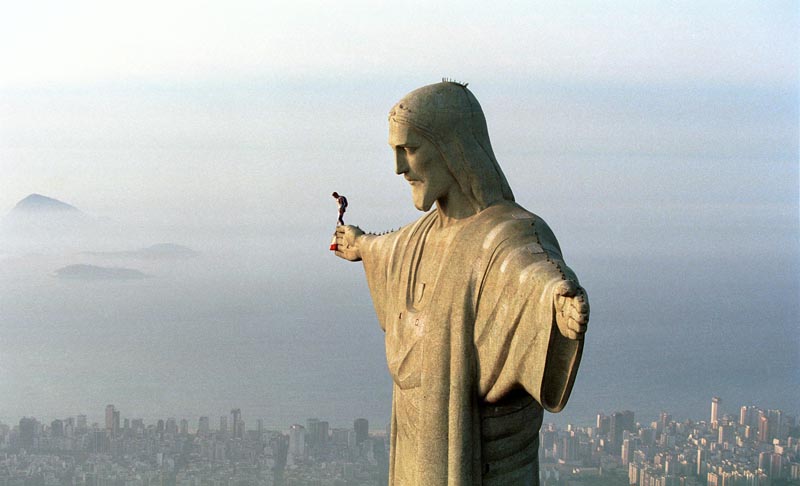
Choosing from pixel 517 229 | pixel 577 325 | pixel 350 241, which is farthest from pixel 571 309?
pixel 350 241

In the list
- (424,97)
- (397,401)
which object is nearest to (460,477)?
(397,401)

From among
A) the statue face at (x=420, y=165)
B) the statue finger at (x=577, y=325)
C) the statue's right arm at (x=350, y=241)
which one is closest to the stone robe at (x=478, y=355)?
the statue face at (x=420, y=165)

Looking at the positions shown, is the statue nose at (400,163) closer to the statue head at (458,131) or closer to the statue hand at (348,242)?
the statue head at (458,131)

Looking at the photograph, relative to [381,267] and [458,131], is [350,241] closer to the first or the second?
[381,267]

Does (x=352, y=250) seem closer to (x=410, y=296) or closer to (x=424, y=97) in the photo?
(x=410, y=296)

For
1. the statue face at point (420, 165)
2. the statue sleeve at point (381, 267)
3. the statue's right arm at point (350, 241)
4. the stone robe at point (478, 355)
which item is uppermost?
the statue face at point (420, 165)

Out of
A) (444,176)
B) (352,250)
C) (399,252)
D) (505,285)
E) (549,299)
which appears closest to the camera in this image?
(549,299)
